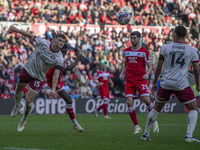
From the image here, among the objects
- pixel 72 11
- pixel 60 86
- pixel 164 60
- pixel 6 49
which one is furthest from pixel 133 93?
pixel 72 11

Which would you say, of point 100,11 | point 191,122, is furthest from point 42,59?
point 100,11

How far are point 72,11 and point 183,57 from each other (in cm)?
1995

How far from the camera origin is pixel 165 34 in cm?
3139

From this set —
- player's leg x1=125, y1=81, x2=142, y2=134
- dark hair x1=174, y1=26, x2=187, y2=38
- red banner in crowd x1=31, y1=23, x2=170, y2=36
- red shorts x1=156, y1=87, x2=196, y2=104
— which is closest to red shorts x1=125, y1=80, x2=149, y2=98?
player's leg x1=125, y1=81, x2=142, y2=134

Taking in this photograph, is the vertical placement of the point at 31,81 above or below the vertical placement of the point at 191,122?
above

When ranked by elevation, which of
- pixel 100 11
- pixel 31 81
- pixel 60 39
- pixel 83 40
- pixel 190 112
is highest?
pixel 100 11

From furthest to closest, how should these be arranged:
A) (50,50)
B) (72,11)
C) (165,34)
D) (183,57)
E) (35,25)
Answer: (165,34)
(72,11)
(35,25)
(50,50)
(183,57)

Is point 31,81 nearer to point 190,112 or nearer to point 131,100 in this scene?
point 131,100

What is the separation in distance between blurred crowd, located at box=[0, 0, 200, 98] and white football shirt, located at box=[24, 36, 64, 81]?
11.0m

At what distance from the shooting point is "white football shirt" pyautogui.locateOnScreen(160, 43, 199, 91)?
9.32 meters

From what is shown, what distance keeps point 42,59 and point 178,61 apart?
3.64 metres

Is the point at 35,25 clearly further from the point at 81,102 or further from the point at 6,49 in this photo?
the point at 81,102

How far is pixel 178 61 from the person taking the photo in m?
9.34

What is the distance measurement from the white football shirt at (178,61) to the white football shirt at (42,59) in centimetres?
Answer: 303
